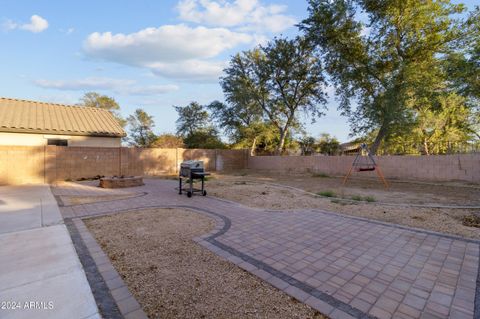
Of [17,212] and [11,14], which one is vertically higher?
Answer: [11,14]

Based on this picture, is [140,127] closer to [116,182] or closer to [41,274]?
[116,182]

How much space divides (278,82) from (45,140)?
17.1m

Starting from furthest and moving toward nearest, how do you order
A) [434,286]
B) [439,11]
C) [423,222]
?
1. [439,11]
2. [423,222]
3. [434,286]

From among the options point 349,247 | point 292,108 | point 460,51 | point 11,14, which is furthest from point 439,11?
point 11,14

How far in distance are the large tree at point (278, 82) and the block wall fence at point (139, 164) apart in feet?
22.1

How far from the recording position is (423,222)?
194 inches

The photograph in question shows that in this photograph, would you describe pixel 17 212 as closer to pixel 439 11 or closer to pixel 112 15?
pixel 112 15

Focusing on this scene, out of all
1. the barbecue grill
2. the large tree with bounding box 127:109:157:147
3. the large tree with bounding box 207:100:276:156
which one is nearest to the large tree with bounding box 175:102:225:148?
the large tree with bounding box 207:100:276:156

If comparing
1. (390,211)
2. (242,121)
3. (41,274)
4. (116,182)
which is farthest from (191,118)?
(41,274)

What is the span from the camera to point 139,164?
15039 millimetres

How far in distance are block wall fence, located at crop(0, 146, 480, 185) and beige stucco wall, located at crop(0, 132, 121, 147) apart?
113 cm

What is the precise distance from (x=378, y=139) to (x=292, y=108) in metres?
8.33

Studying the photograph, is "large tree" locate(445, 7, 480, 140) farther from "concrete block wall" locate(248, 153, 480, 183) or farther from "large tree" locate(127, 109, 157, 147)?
"large tree" locate(127, 109, 157, 147)

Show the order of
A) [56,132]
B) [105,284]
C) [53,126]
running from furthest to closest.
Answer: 1. [53,126]
2. [56,132]
3. [105,284]
